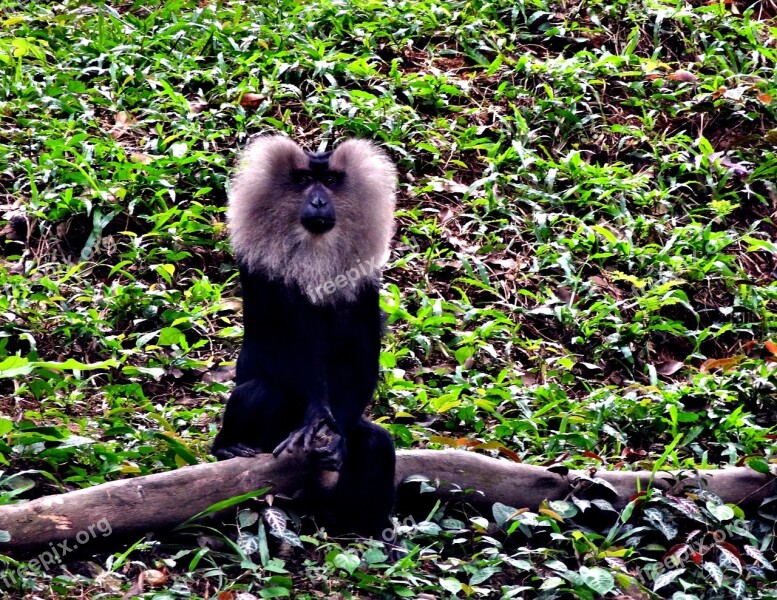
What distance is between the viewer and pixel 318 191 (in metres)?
4.77

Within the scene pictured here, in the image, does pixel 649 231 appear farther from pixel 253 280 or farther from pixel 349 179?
pixel 253 280

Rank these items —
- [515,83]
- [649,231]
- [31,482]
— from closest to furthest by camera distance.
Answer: [31,482] < [649,231] < [515,83]

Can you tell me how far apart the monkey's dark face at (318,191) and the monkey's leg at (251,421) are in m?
0.72

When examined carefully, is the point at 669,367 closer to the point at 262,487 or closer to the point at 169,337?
the point at 169,337

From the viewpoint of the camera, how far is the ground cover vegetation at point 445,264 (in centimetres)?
445

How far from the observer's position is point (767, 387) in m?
5.77

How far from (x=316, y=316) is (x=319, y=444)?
1.85 feet

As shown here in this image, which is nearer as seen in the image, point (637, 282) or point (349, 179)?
point (349, 179)

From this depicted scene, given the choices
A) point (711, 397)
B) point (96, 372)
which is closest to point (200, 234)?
point (96, 372)

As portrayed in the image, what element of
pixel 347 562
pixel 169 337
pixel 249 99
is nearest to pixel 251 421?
pixel 347 562

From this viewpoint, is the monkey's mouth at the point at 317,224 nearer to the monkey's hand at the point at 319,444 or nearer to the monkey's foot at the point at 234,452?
the monkey's hand at the point at 319,444

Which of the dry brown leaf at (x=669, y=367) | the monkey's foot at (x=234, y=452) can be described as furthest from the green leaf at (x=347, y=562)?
the dry brown leaf at (x=669, y=367)

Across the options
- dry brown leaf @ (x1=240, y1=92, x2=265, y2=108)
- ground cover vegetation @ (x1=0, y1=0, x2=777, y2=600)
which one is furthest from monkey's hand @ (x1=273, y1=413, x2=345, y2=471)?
dry brown leaf @ (x1=240, y1=92, x2=265, y2=108)

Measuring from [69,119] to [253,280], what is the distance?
10.8 feet
